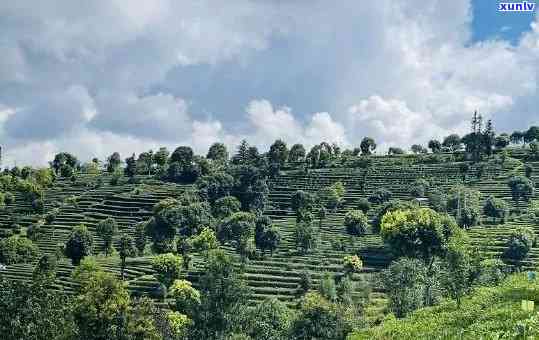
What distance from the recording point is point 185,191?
166 metres

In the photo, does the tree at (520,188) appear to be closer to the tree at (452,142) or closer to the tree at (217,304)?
the tree at (452,142)

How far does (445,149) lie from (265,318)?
12197cm

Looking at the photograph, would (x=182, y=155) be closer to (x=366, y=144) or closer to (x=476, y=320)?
(x=366, y=144)

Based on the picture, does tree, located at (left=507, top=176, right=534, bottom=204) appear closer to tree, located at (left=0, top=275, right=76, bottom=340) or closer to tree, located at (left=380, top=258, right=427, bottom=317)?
tree, located at (left=380, top=258, right=427, bottom=317)

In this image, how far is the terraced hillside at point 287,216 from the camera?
117750 mm

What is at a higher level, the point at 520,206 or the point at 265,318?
the point at 520,206

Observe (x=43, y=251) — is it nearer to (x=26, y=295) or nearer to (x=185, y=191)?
(x=185, y=191)

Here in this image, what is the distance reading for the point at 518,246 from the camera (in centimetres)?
11125

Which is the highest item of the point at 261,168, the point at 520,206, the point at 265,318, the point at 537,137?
the point at 537,137

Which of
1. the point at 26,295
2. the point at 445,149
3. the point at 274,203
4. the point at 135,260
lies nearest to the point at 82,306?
the point at 26,295

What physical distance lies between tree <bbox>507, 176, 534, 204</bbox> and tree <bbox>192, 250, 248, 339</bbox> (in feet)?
256

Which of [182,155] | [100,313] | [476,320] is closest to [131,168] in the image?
[182,155]

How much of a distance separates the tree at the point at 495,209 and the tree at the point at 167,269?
62076 millimetres

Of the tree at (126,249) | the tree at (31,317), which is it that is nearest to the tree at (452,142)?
the tree at (126,249)
